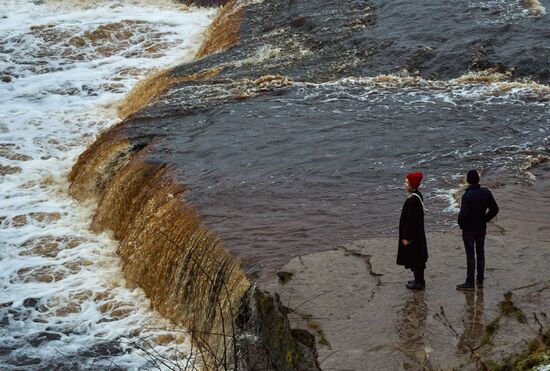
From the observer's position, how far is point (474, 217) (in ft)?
26.5

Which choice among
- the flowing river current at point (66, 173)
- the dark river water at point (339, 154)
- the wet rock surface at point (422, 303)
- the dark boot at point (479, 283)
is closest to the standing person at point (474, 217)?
the dark boot at point (479, 283)

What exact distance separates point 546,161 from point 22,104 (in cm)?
1188

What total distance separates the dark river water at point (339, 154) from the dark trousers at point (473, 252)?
5.51 ft

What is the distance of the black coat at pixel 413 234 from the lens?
798cm

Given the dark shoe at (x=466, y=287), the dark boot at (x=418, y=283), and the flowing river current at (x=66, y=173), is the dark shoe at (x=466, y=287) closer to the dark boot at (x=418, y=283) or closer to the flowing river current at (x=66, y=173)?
the dark boot at (x=418, y=283)

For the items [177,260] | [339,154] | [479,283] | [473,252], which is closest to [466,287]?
[479,283]

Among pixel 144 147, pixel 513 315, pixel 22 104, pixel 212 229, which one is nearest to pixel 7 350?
pixel 212 229

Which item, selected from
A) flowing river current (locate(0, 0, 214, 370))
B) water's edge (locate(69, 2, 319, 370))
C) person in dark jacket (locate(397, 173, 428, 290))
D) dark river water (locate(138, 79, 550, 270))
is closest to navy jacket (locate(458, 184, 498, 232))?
person in dark jacket (locate(397, 173, 428, 290))

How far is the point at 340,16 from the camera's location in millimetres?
20234

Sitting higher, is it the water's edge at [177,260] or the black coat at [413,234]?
the black coat at [413,234]

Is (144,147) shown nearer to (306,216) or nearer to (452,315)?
(306,216)

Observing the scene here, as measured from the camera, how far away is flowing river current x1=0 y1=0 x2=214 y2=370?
409 inches

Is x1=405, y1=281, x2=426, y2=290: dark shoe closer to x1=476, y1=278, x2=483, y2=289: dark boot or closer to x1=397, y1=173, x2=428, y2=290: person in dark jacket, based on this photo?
x1=397, y1=173, x2=428, y2=290: person in dark jacket

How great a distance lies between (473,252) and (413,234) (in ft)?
1.91
